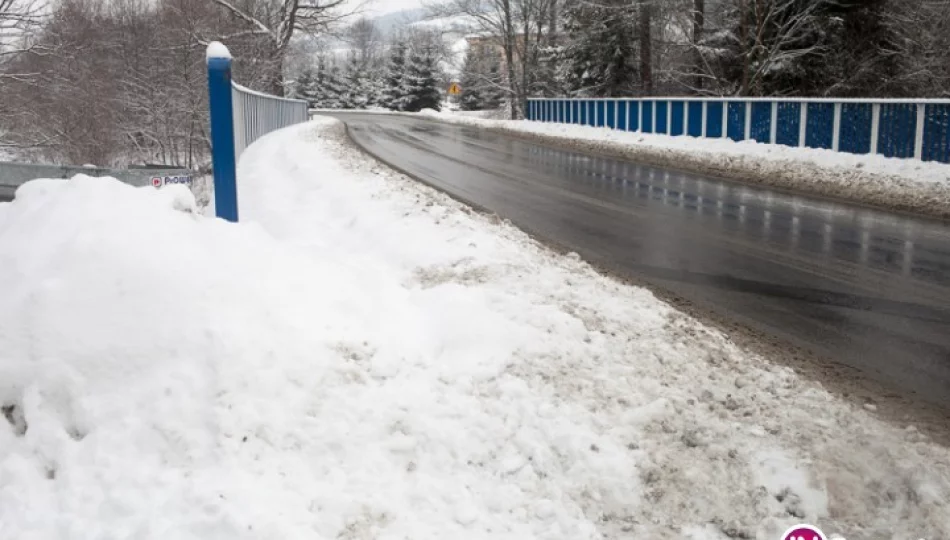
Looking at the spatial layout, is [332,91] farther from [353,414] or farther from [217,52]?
[353,414]

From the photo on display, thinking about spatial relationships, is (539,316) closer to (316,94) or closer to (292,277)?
(292,277)

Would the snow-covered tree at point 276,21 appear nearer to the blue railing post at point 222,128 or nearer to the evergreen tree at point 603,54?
the evergreen tree at point 603,54

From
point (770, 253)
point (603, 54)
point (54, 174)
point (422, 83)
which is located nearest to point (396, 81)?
point (422, 83)

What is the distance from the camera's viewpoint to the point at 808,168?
624 inches

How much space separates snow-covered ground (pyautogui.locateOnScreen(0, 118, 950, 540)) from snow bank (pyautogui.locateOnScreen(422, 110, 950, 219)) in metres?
8.65

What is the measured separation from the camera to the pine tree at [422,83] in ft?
232

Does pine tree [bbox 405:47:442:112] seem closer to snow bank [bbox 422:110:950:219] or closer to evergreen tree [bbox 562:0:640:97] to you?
evergreen tree [bbox 562:0:640:97]

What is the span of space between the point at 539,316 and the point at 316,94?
84258 millimetres

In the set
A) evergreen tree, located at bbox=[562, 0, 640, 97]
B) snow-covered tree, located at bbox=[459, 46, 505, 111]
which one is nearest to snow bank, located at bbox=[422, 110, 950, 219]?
evergreen tree, located at bbox=[562, 0, 640, 97]

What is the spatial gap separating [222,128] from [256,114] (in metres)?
14.0

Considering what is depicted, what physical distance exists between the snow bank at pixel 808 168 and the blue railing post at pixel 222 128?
9545mm

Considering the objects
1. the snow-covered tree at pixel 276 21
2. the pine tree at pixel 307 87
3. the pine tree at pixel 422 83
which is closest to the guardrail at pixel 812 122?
the snow-covered tree at pixel 276 21

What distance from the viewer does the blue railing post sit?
743 centimetres

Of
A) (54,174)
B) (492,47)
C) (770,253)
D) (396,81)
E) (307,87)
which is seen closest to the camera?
(770,253)
